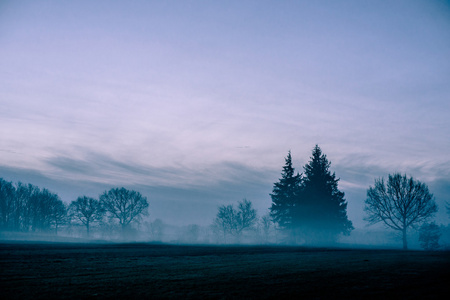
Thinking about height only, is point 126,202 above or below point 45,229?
above

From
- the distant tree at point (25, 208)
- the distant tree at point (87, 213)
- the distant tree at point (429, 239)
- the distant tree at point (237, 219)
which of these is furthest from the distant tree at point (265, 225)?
the distant tree at point (25, 208)

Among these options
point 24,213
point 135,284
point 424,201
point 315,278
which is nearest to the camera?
point 135,284

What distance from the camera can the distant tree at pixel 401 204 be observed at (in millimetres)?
55625

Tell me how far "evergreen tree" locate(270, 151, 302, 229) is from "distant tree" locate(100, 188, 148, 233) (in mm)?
43502

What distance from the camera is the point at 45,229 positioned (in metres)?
109

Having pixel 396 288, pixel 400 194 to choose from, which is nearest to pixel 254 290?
pixel 396 288

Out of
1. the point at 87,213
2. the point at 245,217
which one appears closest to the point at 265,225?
the point at 245,217

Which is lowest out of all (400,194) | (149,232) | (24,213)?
(149,232)

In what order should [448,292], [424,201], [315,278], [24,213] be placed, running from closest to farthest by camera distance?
[448,292] < [315,278] < [424,201] < [24,213]

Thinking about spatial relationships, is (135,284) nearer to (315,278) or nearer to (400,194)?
(315,278)

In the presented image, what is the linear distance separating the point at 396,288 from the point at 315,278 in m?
3.11

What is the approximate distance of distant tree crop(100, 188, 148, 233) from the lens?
313 ft

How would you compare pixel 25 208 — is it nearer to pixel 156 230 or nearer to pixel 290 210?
pixel 156 230

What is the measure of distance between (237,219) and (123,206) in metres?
35.0
